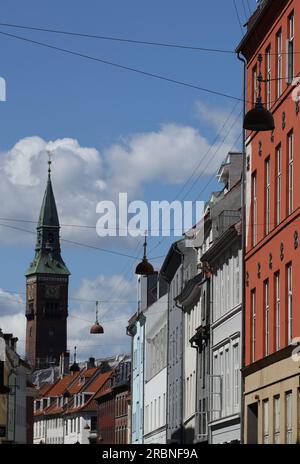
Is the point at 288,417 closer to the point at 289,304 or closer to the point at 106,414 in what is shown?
the point at 289,304

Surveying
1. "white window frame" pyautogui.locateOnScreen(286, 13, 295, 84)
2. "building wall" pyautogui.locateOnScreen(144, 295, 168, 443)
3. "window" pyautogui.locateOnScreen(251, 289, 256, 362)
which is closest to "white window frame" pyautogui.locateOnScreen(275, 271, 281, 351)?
"window" pyautogui.locateOnScreen(251, 289, 256, 362)

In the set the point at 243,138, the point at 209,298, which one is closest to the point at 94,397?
the point at 209,298

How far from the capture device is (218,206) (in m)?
57.4

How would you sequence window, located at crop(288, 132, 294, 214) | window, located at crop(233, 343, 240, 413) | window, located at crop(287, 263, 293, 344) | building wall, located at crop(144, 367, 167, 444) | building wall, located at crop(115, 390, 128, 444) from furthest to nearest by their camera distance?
building wall, located at crop(115, 390, 128, 444) → building wall, located at crop(144, 367, 167, 444) → window, located at crop(233, 343, 240, 413) → window, located at crop(288, 132, 294, 214) → window, located at crop(287, 263, 293, 344)

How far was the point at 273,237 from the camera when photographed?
40.5 m

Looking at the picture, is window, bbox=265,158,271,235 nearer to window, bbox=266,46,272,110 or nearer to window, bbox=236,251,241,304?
window, bbox=266,46,272,110

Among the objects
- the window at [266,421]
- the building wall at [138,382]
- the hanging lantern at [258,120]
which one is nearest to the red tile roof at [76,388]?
the building wall at [138,382]

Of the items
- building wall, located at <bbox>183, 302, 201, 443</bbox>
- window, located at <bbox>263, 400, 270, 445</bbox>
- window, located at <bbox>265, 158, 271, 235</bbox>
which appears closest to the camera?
window, located at <bbox>263, 400, 270, 445</bbox>

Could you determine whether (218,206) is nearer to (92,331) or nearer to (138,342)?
(92,331)

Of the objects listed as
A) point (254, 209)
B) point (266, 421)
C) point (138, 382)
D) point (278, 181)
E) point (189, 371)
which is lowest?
point (266, 421)

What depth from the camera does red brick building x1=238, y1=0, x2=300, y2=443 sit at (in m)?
37.3

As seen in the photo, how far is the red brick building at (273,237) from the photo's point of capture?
3734 centimetres

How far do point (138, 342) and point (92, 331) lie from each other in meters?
31.2

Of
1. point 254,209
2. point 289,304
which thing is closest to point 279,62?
point 254,209
